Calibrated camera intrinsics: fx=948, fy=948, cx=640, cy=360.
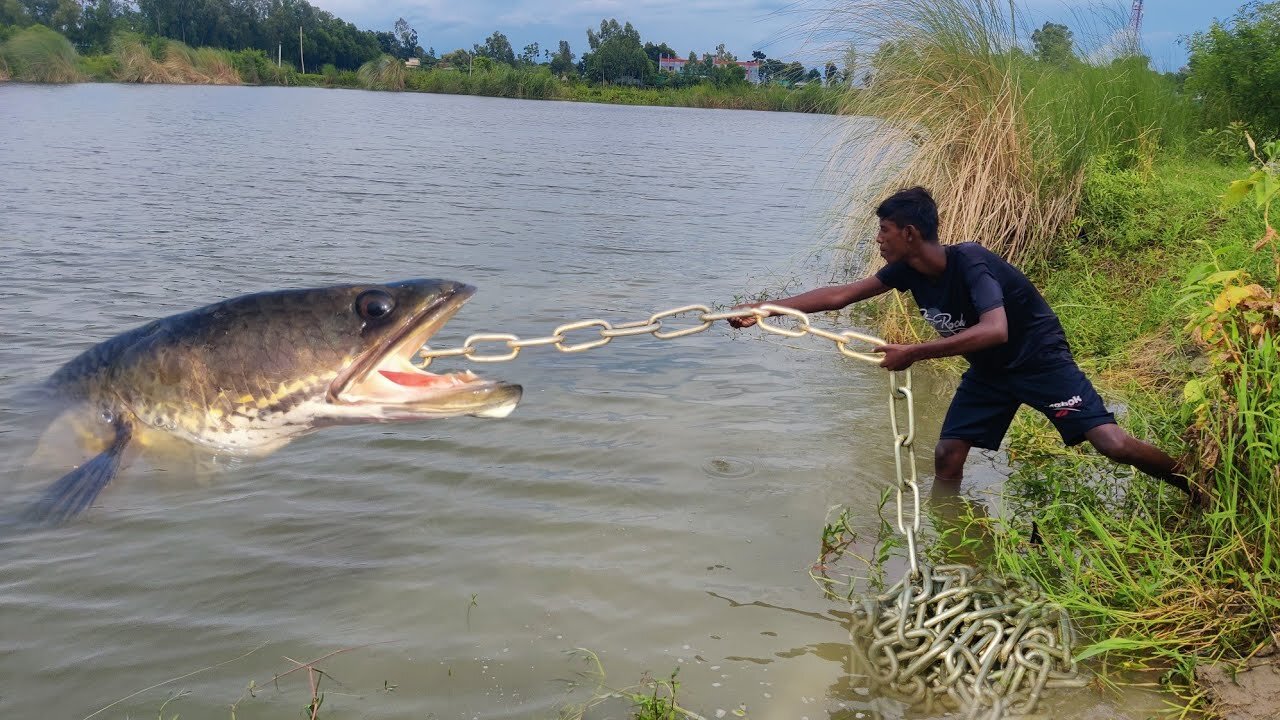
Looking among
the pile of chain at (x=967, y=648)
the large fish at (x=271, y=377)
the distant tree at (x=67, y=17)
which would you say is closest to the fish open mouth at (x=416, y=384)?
the large fish at (x=271, y=377)

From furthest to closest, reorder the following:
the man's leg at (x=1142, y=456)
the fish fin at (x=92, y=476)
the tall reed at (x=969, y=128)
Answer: the tall reed at (x=969, y=128), the man's leg at (x=1142, y=456), the fish fin at (x=92, y=476)

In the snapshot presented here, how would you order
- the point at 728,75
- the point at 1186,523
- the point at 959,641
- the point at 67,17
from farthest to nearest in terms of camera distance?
the point at 67,17 < the point at 728,75 < the point at 1186,523 < the point at 959,641

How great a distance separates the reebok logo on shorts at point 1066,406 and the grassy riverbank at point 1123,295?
35cm

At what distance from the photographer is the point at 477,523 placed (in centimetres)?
445

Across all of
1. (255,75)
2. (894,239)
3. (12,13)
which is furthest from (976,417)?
(12,13)

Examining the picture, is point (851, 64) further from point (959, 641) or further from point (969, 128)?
point (959, 641)

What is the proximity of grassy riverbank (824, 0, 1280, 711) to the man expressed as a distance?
0.32 m

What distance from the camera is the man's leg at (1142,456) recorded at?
3568 mm

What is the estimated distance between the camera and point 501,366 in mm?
7277

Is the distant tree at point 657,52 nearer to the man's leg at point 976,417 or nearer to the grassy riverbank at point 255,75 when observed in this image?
the grassy riverbank at point 255,75

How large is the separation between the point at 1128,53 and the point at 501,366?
293 inches

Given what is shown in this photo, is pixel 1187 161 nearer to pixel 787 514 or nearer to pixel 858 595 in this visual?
pixel 787 514

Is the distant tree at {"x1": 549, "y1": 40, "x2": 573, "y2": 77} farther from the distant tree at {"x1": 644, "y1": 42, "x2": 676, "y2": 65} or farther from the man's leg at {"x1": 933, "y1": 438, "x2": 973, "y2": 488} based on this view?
the man's leg at {"x1": 933, "y1": 438, "x2": 973, "y2": 488}

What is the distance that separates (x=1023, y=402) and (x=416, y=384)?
102 inches
